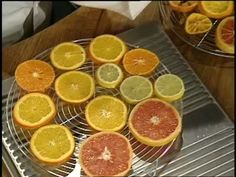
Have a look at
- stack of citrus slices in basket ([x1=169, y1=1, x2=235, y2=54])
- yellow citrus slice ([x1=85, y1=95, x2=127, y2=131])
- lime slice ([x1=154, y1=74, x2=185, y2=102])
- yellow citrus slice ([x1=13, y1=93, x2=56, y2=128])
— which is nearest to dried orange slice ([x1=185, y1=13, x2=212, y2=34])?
stack of citrus slices in basket ([x1=169, y1=1, x2=235, y2=54])

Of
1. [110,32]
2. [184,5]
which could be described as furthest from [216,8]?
[110,32]

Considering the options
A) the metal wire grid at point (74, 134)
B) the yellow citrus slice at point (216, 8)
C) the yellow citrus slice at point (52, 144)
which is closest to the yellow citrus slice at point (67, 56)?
the metal wire grid at point (74, 134)

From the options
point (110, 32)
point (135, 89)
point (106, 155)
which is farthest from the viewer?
point (110, 32)

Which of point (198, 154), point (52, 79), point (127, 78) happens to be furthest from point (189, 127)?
point (52, 79)

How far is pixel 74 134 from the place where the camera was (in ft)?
3.51

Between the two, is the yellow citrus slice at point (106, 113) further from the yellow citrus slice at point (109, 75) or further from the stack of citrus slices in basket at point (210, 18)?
the stack of citrus slices in basket at point (210, 18)

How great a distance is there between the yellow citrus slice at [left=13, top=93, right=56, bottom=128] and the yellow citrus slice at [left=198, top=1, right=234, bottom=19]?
0.34 metres

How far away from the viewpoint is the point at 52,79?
110 centimetres

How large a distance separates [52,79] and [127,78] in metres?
0.15

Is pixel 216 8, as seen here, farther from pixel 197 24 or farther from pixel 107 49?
pixel 107 49

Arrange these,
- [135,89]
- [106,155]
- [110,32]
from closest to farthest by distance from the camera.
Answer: [106,155] → [135,89] → [110,32]

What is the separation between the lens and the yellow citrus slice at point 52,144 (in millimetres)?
994

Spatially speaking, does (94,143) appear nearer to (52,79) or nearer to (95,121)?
(95,121)

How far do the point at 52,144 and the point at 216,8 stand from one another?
0.40 m
